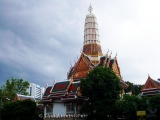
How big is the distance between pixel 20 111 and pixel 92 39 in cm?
2147

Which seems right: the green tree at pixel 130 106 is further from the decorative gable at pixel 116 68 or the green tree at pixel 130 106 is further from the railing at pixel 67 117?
the decorative gable at pixel 116 68

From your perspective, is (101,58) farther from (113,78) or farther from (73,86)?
(113,78)

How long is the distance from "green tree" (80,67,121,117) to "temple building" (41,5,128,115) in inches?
164

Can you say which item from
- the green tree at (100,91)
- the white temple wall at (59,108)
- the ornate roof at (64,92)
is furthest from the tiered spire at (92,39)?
the green tree at (100,91)

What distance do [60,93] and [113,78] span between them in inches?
406

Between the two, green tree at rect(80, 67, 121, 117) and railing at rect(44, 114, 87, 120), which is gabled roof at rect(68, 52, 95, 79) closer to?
railing at rect(44, 114, 87, 120)

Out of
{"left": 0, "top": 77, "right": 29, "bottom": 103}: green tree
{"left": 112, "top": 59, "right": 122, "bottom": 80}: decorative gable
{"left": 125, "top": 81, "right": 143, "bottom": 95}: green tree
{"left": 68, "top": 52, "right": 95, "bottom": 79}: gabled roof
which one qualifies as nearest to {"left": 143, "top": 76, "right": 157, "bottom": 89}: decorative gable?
{"left": 112, "top": 59, "right": 122, "bottom": 80}: decorative gable

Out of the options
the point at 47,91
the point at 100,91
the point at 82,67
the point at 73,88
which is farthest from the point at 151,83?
the point at 47,91

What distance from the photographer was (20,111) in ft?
123

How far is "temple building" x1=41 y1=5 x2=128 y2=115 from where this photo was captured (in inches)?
1500

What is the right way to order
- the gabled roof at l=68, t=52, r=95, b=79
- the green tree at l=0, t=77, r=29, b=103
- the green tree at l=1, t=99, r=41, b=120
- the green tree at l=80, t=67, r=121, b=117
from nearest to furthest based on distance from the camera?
1. the green tree at l=80, t=67, r=121, b=117
2. the green tree at l=1, t=99, r=41, b=120
3. the gabled roof at l=68, t=52, r=95, b=79
4. the green tree at l=0, t=77, r=29, b=103

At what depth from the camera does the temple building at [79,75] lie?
1500 inches

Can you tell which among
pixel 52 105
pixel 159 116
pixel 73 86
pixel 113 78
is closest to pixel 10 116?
pixel 52 105

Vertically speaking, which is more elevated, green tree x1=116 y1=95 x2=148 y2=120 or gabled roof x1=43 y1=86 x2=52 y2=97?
gabled roof x1=43 y1=86 x2=52 y2=97
